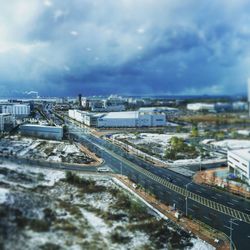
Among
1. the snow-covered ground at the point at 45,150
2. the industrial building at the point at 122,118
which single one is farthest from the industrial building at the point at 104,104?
the snow-covered ground at the point at 45,150

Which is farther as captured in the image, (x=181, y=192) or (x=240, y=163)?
(x=240, y=163)

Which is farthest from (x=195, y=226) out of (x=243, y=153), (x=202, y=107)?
(x=243, y=153)

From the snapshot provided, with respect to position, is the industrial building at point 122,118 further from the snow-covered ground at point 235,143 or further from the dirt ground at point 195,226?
the dirt ground at point 195,226

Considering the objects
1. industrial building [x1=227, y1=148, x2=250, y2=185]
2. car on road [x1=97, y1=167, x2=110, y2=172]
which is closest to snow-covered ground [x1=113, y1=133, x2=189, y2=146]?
industrial building [x1=227, y1=148, x2=250, y2=185]

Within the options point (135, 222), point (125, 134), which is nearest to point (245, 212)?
point (135, 222)

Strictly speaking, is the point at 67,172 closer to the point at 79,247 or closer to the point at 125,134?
the point at 79,247

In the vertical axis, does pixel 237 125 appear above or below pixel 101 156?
above

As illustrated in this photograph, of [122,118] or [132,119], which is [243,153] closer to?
[122,118]
